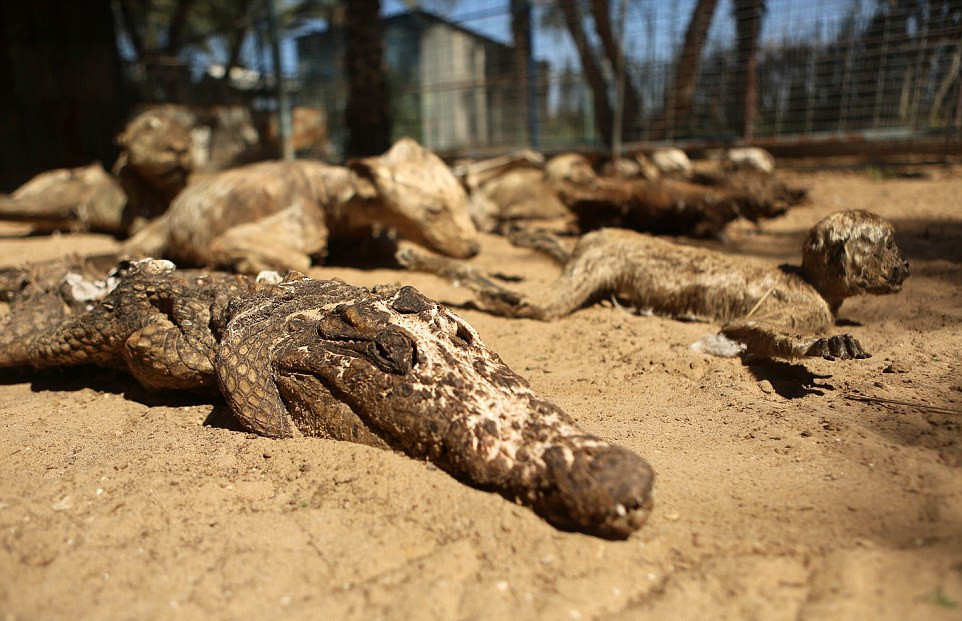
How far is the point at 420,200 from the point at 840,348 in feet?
12.5

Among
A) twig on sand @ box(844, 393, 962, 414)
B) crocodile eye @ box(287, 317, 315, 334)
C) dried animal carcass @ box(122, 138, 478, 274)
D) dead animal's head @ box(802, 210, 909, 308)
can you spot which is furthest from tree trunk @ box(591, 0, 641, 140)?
crocodile eye @ box(287, 317, 315, 334)

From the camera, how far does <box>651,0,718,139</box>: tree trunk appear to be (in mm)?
10555

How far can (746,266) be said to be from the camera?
4758mm

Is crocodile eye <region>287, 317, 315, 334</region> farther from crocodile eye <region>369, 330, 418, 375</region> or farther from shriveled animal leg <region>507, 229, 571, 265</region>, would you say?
shriveled animal leg <region>507, 229, 571, 265</region>

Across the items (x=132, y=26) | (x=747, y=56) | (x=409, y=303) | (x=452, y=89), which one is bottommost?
(x=409, y=303)

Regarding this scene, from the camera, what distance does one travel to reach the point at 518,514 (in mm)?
2264

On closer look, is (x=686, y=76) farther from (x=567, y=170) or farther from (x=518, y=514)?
(x=518, y=514)

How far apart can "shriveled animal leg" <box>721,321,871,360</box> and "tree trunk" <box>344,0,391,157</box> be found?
30.9 ft

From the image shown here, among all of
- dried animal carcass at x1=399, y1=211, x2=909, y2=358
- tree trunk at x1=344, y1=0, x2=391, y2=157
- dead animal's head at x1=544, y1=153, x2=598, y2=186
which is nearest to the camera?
dried animal carcass at x1=399, y1=211, x2=909, y2=358

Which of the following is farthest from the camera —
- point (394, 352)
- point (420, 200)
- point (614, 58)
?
point (614, 58)

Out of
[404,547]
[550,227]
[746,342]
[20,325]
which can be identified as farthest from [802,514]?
[550,227]

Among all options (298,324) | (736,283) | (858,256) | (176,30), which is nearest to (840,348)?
(858,256)

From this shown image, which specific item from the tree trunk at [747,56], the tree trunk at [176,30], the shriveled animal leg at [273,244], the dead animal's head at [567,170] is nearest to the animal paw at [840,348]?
the shriveled animal leg at [273,244]

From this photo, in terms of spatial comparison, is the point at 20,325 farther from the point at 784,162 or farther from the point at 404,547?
the point at 784,162
